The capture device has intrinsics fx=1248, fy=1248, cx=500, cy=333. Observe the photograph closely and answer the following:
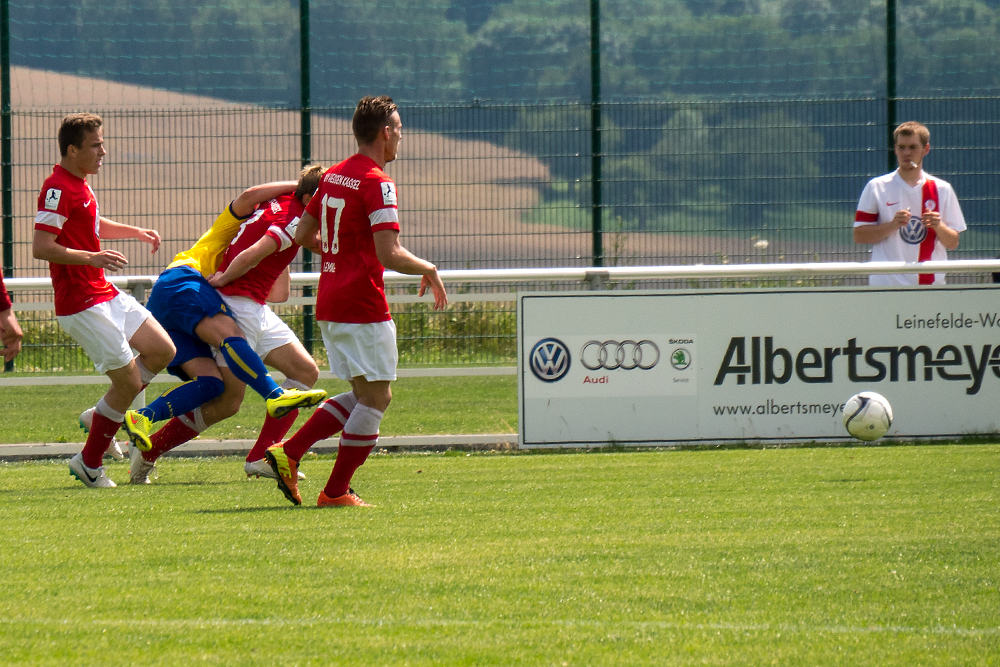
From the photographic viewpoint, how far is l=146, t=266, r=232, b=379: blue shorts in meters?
6.81

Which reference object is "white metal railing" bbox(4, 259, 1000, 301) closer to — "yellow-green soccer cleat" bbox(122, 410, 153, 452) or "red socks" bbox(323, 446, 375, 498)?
"yellow-green soccer cleat" bbox(122, 410, 153, 452)

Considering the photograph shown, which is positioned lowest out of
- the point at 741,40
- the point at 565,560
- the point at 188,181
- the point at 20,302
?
the point at 565,560

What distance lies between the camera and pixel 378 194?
5336 millimetres

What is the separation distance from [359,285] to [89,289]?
1747 millimetres

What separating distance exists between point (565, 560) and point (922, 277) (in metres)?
5.07

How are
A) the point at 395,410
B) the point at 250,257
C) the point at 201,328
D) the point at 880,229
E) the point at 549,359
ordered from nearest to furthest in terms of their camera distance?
the point at 250,257 < the point at 201,328 < the point at 549,359 < the point at 880,229 < the point at 395,410

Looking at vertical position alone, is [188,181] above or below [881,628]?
above

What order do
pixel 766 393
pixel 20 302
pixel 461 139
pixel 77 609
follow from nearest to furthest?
1. pixel 77 609
2. pixel 766 393
3. pixel 20 302
4. pixel 461 139

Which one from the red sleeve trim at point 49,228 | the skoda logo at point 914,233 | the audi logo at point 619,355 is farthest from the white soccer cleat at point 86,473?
the skoda logo at point 914,233

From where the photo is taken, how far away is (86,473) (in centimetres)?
654

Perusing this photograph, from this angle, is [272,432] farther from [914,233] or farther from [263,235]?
[914,233]

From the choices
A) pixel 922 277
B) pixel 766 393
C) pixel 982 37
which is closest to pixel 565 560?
pixel 766 393

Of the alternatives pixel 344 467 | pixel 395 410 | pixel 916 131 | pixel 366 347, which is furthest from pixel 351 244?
pixel 395 410

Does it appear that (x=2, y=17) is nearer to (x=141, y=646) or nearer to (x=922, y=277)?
(x=922, y=277)
